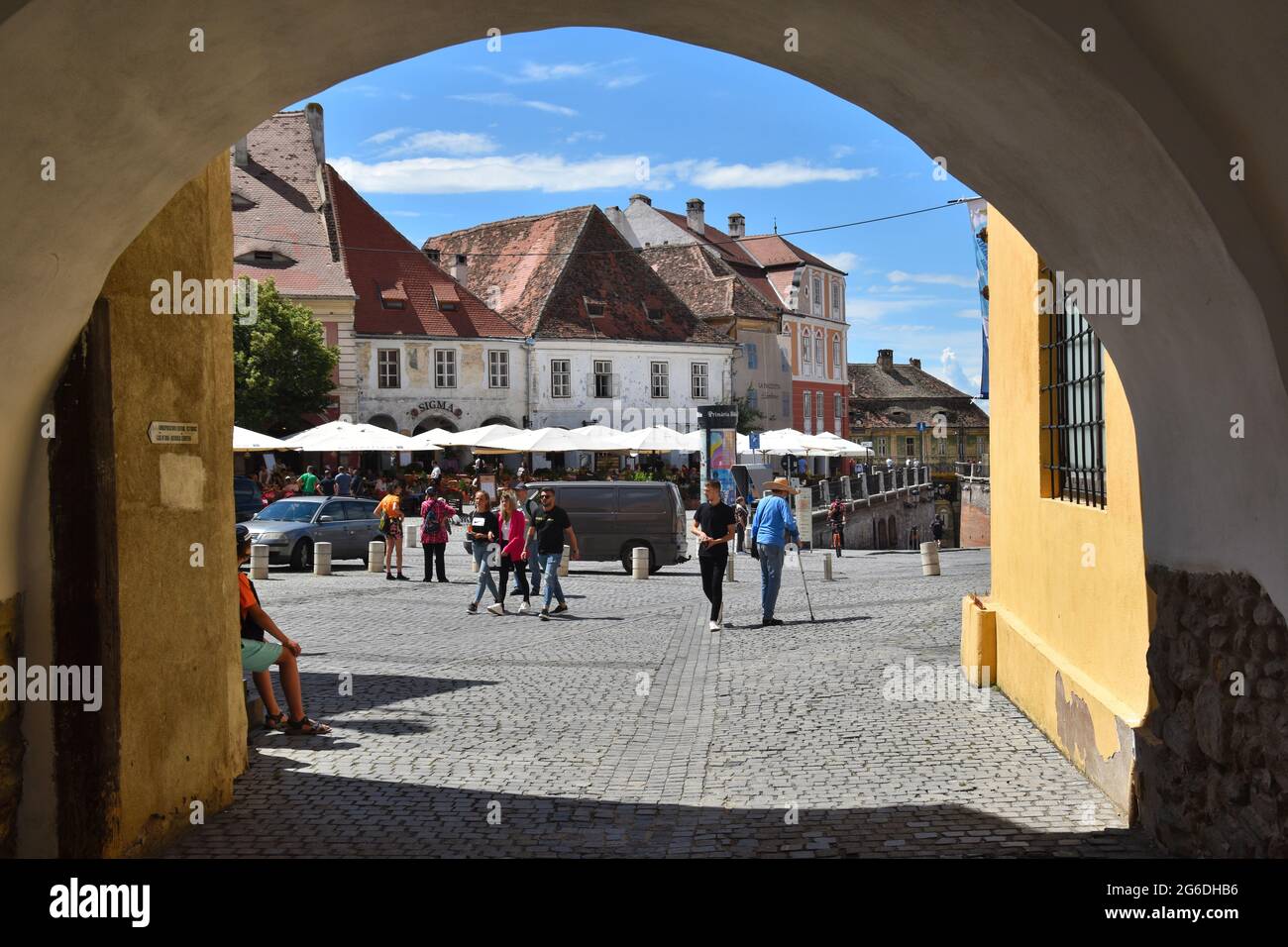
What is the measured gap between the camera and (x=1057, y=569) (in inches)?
368

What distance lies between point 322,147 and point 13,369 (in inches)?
2025

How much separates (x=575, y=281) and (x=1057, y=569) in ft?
164

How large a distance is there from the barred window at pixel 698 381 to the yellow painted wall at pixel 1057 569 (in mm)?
48070

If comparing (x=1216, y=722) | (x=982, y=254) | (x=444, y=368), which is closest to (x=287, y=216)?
(x=444, y=368)

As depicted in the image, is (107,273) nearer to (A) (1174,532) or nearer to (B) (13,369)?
(B) (13,369)

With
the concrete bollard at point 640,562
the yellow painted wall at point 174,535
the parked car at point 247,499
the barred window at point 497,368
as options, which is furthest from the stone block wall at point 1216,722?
the barred window at point 497,368

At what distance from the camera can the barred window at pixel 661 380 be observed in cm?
5925

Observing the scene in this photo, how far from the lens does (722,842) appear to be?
6734 mm

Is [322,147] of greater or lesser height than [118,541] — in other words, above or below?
above

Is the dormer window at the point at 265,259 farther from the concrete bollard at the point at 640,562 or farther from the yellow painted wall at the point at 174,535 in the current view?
the yellow painted wall at the point at 174,535

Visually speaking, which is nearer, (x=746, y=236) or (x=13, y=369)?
(x=13, y=369)

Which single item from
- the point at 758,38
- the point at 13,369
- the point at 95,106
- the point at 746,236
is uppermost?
the point at 746,236

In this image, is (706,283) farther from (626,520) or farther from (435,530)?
(435,530)
